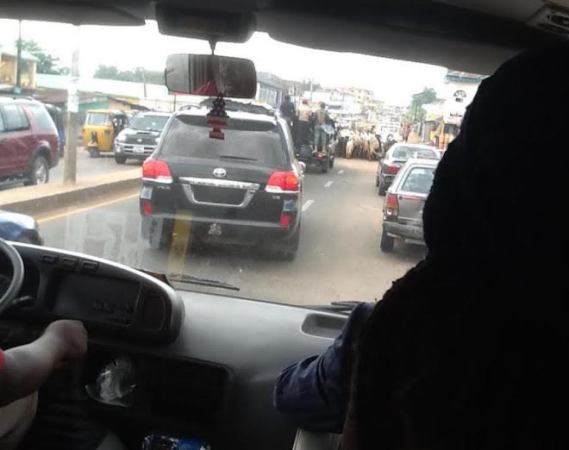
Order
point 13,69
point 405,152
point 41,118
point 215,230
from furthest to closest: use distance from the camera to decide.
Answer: point 41,118 → point 13,69 → point 405,152 → point 215,230

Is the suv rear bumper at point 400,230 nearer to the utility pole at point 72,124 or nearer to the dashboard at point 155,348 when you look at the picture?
the dashboard at point 155,348

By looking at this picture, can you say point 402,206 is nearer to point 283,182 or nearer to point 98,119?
point 283,182

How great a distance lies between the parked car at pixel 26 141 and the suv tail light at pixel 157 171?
453 centimetres

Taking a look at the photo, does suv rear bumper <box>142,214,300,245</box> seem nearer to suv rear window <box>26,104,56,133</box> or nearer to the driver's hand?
the driver's hand

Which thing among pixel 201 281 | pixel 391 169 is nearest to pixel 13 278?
pixel 201 281

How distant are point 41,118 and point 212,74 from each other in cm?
1112

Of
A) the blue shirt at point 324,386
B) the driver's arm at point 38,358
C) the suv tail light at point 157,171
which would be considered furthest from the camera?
the suv tail light at point 157,171

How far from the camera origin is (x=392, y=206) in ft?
16.4

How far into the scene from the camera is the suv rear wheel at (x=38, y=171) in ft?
34.4

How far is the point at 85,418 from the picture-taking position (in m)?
3.05

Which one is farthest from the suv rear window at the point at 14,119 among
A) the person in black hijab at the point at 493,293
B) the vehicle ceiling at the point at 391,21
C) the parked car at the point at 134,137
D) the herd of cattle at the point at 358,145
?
the person in black hijab at the point at 493,293

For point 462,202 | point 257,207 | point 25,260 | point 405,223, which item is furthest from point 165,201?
point 462,202

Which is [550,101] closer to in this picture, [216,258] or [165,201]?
[216,258]

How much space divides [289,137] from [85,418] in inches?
151
